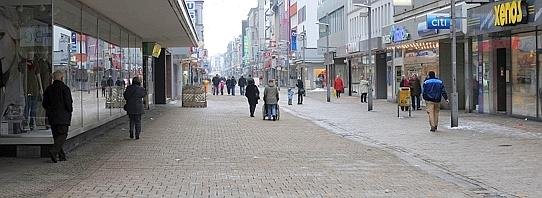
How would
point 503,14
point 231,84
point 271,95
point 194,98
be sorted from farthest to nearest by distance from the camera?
point 231,84, point 194,98, point 271,95, point 503,14

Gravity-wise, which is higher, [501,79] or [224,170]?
[501,79]

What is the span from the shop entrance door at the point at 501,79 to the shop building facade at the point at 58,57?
10719 mm

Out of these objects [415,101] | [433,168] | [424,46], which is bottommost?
[433,168]

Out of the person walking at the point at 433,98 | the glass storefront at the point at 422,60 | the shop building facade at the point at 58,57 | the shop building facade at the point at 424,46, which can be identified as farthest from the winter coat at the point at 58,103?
the glass storefront at the point at 422,60

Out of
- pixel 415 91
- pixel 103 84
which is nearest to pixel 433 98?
pixel 103 84

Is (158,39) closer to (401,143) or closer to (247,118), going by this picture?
(247,118)

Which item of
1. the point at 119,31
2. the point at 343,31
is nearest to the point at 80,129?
the point at 119,31

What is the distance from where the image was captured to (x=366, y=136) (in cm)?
1930

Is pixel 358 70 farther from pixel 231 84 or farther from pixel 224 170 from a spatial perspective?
pixel 224 170

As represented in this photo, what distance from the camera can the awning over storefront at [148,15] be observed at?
18.2m

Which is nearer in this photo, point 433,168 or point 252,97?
point 433,168

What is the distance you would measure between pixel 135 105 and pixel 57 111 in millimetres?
4504

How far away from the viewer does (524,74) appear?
24062mm

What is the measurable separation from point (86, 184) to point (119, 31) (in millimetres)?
14810
